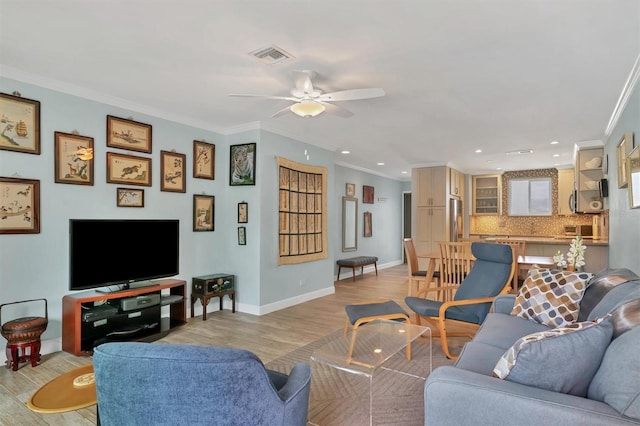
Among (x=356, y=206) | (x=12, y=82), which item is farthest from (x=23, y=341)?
(x=356, y=206)

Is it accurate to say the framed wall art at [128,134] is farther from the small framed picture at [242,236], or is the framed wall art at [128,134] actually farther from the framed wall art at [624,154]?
the framed wall art at [624,154]

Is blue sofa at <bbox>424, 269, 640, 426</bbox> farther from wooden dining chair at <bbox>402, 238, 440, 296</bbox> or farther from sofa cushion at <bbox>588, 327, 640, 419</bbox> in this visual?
wooden dining chair at <bbox>402, 238, 440, 296</bbox>

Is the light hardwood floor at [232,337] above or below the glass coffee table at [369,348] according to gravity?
below

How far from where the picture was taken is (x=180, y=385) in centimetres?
124

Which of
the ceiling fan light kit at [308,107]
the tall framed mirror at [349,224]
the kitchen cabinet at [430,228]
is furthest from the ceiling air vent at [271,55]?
the kitchen cabinet at [430,228]

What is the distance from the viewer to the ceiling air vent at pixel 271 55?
8.80 feet

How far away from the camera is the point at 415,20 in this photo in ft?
7.53

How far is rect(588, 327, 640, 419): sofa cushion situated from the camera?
1.18 metres

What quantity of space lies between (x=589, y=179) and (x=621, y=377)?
5701 millimetres

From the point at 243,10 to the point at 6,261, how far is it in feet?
9.81

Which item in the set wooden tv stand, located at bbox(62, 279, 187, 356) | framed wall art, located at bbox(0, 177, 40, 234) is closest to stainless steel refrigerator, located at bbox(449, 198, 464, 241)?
wooden tv stand, located at bbox(62, 279, 187, 356)

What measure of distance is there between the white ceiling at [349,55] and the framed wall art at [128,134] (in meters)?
0.19

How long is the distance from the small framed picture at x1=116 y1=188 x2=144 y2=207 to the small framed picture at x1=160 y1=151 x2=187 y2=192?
294 mm

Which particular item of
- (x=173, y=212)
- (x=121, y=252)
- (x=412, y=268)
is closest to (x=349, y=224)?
(x=412, y=268)
